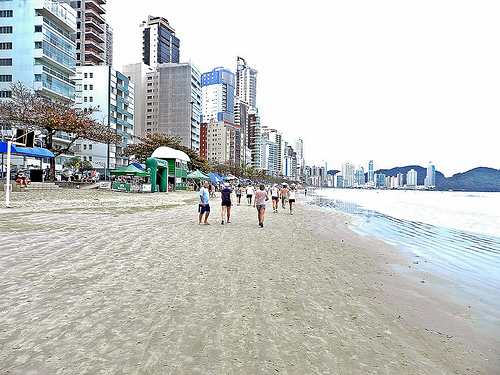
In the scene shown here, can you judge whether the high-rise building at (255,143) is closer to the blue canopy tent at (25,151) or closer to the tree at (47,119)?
the tree at (47,119)

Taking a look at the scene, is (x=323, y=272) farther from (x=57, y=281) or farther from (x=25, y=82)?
(x=25, y=82)

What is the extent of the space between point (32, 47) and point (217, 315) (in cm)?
5872

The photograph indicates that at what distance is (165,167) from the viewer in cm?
3200

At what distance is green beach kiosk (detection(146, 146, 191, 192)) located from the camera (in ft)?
98.8

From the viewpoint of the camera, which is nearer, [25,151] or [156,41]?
[25,151]

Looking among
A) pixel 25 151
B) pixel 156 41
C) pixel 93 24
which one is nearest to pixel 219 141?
pixel 156 41

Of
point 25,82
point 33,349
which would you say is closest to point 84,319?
point 33,349

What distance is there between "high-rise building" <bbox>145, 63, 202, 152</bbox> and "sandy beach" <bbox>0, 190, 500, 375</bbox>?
9054cm

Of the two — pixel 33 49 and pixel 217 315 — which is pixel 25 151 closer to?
pixel 217 315

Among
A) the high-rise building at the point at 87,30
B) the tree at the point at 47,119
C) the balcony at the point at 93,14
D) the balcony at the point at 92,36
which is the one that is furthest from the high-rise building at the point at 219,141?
the tree at the point at 47,119

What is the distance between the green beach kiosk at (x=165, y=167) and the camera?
98.8 feet

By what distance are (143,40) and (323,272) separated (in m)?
165

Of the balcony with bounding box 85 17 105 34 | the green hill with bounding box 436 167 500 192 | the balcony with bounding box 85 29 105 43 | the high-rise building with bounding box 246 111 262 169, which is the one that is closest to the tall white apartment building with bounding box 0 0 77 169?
the balcony with bounding box 85 29 105 43

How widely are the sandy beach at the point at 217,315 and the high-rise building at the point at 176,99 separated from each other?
9054 centimetres
